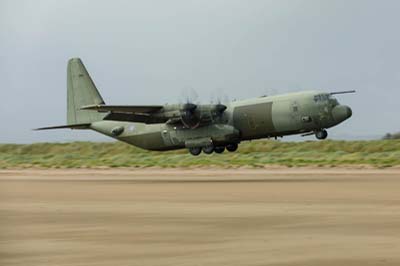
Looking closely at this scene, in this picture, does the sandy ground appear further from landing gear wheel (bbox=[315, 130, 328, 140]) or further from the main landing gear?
the main landing gear

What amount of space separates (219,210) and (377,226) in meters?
7.66

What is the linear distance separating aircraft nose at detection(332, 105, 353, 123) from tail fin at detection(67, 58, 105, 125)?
30.4 metres

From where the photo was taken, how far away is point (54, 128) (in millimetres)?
88000

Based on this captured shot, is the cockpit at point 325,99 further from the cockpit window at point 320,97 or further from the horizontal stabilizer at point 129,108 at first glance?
the horizontal stabilizer at point 129,108

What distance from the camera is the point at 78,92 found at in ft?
315

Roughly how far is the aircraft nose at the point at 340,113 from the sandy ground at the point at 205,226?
96.2 feet

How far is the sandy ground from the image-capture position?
19047 mm

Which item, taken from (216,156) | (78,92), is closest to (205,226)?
(216,156)

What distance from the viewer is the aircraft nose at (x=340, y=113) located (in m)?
73.2

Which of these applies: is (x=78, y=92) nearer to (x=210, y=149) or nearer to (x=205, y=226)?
(x=210, y=149)

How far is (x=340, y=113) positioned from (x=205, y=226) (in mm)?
49229

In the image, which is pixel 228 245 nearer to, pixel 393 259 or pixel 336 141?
pixel 393 259

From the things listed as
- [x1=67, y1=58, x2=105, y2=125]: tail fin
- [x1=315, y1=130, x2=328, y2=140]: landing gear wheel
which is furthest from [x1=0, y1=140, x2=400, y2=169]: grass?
[x1=67, y1=58, x2=105, y2=125]: tail fin

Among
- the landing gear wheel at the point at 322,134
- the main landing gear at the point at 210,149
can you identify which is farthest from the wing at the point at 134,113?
the landing gear wheel at the point at 322,134
